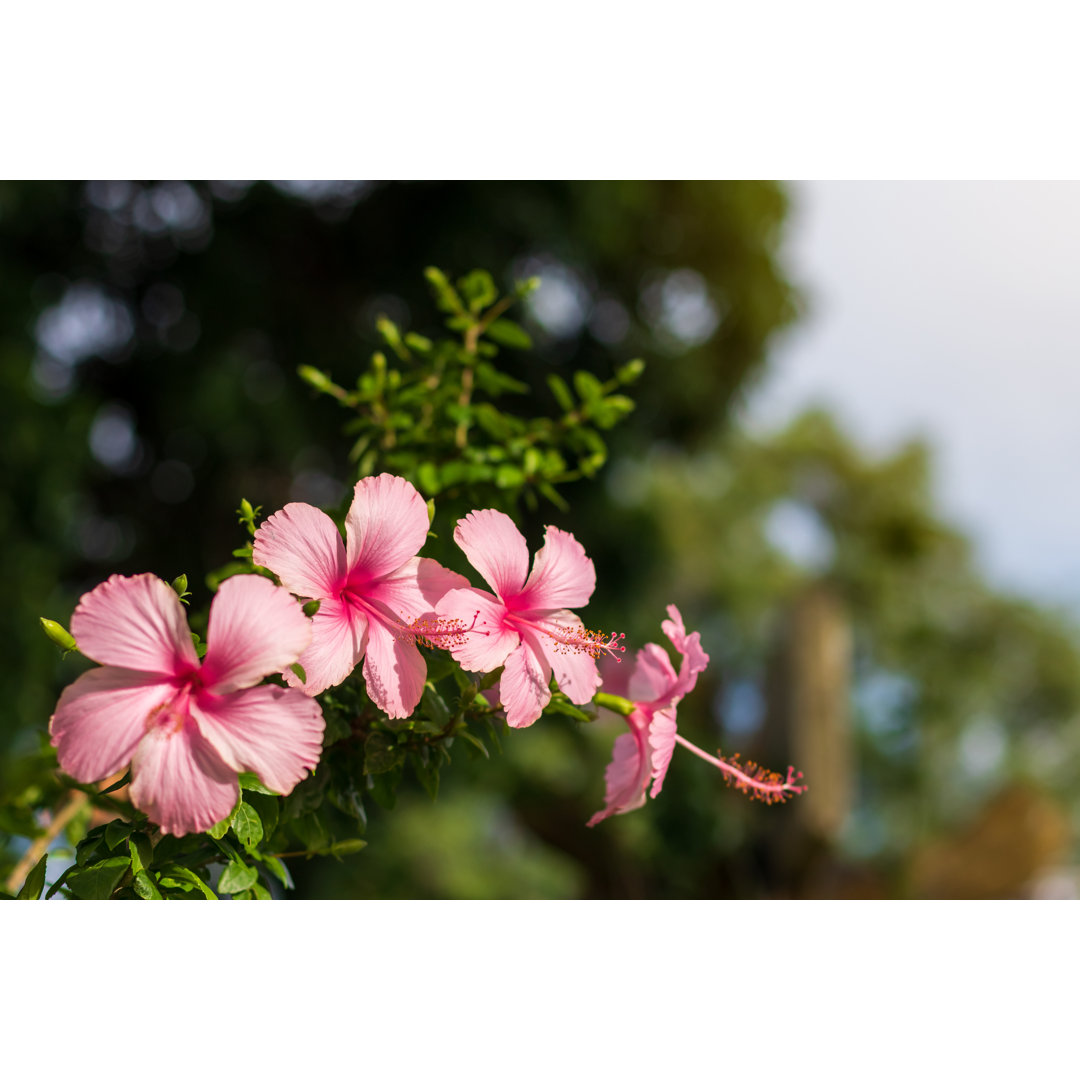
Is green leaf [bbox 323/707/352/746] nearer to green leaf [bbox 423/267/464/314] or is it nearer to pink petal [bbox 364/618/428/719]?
pink petal [bbox 364/618/428/719]

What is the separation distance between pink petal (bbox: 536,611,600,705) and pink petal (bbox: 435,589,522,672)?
16 millimetres

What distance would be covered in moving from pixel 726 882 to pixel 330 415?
11.0 feet

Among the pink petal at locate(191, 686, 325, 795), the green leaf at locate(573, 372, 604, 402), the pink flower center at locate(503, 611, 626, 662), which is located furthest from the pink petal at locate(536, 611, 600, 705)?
the green leaf at locate(573, 372, 604, 402)

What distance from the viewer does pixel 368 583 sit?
390mm

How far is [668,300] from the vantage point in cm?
445

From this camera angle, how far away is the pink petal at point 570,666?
38 centimetres

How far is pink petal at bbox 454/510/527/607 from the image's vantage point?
384 millimetres

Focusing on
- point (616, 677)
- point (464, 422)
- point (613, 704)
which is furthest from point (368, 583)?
point (616, 677)

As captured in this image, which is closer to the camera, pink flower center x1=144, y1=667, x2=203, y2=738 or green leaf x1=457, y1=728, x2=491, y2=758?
pink flower center x1=144, y1=667, x2=203, y2=738

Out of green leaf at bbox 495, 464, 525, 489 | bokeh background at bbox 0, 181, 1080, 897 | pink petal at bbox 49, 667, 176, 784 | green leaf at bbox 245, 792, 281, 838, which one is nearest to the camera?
pink petal at bbox 49, 667, 176, 784

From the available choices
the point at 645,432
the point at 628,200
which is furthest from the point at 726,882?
the point at 628,200

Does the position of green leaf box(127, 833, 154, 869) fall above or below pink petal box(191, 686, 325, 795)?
below

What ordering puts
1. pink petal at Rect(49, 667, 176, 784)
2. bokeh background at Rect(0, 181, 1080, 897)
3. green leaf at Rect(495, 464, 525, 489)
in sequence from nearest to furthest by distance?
pink petal at Rect(49, 667, 176, 784), green leaf at Rect(495, 464, 525, 489), bokeh background at Rect(0, 181, 1080, 897)

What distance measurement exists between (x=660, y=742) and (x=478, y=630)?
0.32ft
